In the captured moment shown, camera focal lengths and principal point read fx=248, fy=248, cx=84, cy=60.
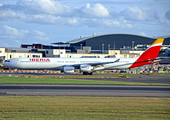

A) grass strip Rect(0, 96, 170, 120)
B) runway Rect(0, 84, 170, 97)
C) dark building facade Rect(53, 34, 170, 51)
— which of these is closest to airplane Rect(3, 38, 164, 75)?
runway Rect(0, 84, 170, 97)

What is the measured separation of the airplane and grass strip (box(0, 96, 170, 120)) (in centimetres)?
3660

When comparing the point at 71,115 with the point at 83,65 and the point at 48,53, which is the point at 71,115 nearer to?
the point at 83,65

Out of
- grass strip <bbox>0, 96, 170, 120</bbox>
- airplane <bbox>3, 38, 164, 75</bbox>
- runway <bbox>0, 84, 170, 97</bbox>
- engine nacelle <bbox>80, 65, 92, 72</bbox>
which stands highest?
airplane <bbox>3, 38, 164, 75</bbox>

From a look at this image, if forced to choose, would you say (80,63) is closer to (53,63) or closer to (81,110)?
(53,63)

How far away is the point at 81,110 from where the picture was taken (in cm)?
1678

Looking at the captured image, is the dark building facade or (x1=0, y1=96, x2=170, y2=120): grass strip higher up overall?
the dark building facade

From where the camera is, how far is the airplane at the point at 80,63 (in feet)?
184

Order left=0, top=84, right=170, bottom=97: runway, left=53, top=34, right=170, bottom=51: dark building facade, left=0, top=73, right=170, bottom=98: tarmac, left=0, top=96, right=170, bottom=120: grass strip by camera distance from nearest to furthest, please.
Result: left=0, top=96, right=170, bottom=120: grass strip
left=0, top=84, right=170, bottom=97: runway
left=0, top=73, right=170, bottom=98: tarmac
left=53, top=34, right=170, bottom=51: dark building facade

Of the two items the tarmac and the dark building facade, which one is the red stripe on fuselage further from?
the dark building facade

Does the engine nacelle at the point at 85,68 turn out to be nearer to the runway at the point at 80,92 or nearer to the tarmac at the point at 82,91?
the tarmac at the point at 82,91

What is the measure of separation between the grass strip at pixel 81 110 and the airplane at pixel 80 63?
36.6 meters

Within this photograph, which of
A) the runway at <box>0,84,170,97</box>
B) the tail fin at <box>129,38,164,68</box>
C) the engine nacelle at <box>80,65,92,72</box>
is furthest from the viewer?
the tail fin at <box>129,38,164,68</box>

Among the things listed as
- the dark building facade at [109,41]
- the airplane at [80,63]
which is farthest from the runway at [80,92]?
the dark building facade at [109,41]

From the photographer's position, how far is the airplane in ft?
184
